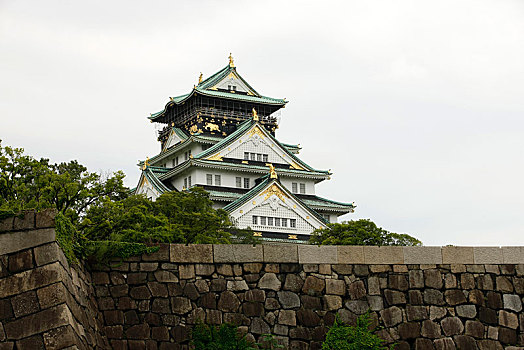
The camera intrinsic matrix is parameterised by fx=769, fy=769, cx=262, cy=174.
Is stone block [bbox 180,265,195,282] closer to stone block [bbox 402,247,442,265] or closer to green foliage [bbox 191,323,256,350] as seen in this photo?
green foliage [bbox 191,323,256,350]

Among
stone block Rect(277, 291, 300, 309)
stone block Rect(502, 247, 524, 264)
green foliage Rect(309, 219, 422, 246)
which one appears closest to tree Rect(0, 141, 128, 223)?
stone block Rect(277, 291, 300, 309)

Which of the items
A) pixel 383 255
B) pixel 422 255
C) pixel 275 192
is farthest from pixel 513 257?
pixel 275 192

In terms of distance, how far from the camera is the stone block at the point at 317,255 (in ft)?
44.0

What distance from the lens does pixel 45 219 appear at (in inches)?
426

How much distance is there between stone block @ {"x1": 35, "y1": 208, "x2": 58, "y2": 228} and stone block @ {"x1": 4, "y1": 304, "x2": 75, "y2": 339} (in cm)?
122

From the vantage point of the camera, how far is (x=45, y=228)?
1077 centimetres

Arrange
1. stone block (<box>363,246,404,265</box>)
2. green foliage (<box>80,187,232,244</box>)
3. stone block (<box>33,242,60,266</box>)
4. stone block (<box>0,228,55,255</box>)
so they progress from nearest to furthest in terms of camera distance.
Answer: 1. stone block (<box>33,242,60,266</box>)
2. stone block (<box>0,228,55,255</box>)
3. stone block (<box>363,246,404,265</box>)
4. green foliage (<box>80,187,232,244</box>)

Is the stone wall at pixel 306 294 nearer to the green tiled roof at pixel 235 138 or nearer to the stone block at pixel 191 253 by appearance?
the stone block at pixel 191 253

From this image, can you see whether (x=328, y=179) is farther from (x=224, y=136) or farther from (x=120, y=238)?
(x=120, y=238)

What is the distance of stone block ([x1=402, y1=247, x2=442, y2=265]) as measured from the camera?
1370cm

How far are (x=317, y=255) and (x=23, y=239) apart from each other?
5.11 metres

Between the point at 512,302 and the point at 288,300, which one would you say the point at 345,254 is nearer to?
the point at 288,300

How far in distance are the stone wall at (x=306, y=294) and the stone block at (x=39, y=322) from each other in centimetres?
101

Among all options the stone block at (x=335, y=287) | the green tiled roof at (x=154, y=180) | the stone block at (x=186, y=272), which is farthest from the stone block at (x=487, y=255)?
the green tiled roof at (x=154, y=180)
